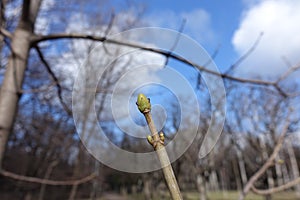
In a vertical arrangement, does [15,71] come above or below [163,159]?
above

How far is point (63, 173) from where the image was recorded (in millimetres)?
9539

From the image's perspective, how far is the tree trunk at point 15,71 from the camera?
91 cm

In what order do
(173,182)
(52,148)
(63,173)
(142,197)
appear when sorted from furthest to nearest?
(63,173), (52,148), (142,197), (173,182)

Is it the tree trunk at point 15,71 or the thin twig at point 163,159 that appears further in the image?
the tree trunk at point 15,71

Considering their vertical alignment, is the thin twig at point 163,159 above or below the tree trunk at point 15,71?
below

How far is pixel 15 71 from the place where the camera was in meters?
0.98

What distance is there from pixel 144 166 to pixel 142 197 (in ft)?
16.2

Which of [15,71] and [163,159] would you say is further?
[15,71]

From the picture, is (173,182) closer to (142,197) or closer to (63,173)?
(142,197)

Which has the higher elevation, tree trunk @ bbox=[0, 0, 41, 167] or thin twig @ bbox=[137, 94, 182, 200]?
tree trunk @ bbox=[0, 0, 41, 167]

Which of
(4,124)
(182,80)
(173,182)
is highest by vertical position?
(4,124)

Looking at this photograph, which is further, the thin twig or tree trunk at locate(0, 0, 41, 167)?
tree trunk at locate(0, 0, 41, 167)

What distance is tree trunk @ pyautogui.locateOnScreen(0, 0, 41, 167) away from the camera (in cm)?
91

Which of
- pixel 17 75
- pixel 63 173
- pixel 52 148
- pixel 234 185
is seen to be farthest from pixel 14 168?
pixel 234 185
